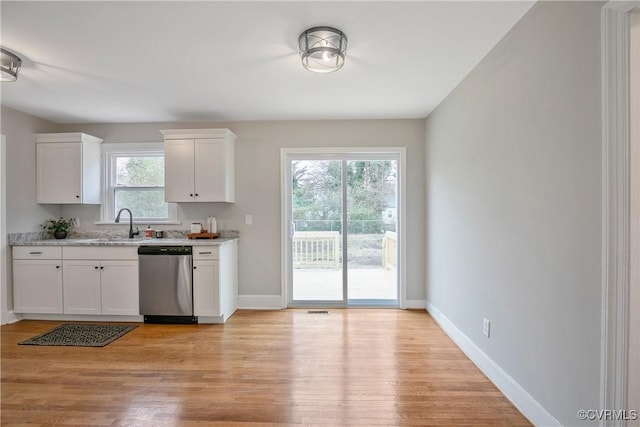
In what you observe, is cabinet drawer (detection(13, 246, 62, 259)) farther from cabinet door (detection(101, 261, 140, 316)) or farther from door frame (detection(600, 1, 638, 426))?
door frame (detection(600, 1, 638, 426))

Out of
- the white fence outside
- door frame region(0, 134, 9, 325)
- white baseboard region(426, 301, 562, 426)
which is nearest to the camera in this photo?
white baseboard region(426, 301, 562, 426)

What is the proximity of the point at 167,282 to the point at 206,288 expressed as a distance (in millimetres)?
449

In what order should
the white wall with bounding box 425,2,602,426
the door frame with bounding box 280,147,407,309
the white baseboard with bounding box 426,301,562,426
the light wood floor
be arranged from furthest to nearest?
the door frame with bounding box 280,147,407,309, the light wood floor, the white baseboard with bounding box 426,301,562,426, the white wall with bounding box 425,2,602,426

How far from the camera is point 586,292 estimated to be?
1.43 metres

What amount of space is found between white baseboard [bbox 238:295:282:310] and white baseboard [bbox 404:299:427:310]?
1.67m

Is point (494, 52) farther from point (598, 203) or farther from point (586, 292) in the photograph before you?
point (586, 292)

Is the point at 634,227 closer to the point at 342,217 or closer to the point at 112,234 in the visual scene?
the point at 342,217

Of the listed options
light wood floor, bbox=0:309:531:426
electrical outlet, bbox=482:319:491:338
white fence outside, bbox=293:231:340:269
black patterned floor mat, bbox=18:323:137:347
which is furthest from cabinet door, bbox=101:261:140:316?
electrical outlet, bbox=482:319:491:338

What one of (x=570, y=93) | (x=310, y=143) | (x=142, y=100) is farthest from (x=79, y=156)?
(x=570, y=93)

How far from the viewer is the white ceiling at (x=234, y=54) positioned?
6.02 feet

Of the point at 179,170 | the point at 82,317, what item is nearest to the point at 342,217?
the point at 179,170

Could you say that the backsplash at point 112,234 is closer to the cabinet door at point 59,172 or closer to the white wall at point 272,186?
the white wall at point 272,186

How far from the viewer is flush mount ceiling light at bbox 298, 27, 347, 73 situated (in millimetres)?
1999

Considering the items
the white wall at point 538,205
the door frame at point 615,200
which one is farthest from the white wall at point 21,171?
the door frame at point 615,200
